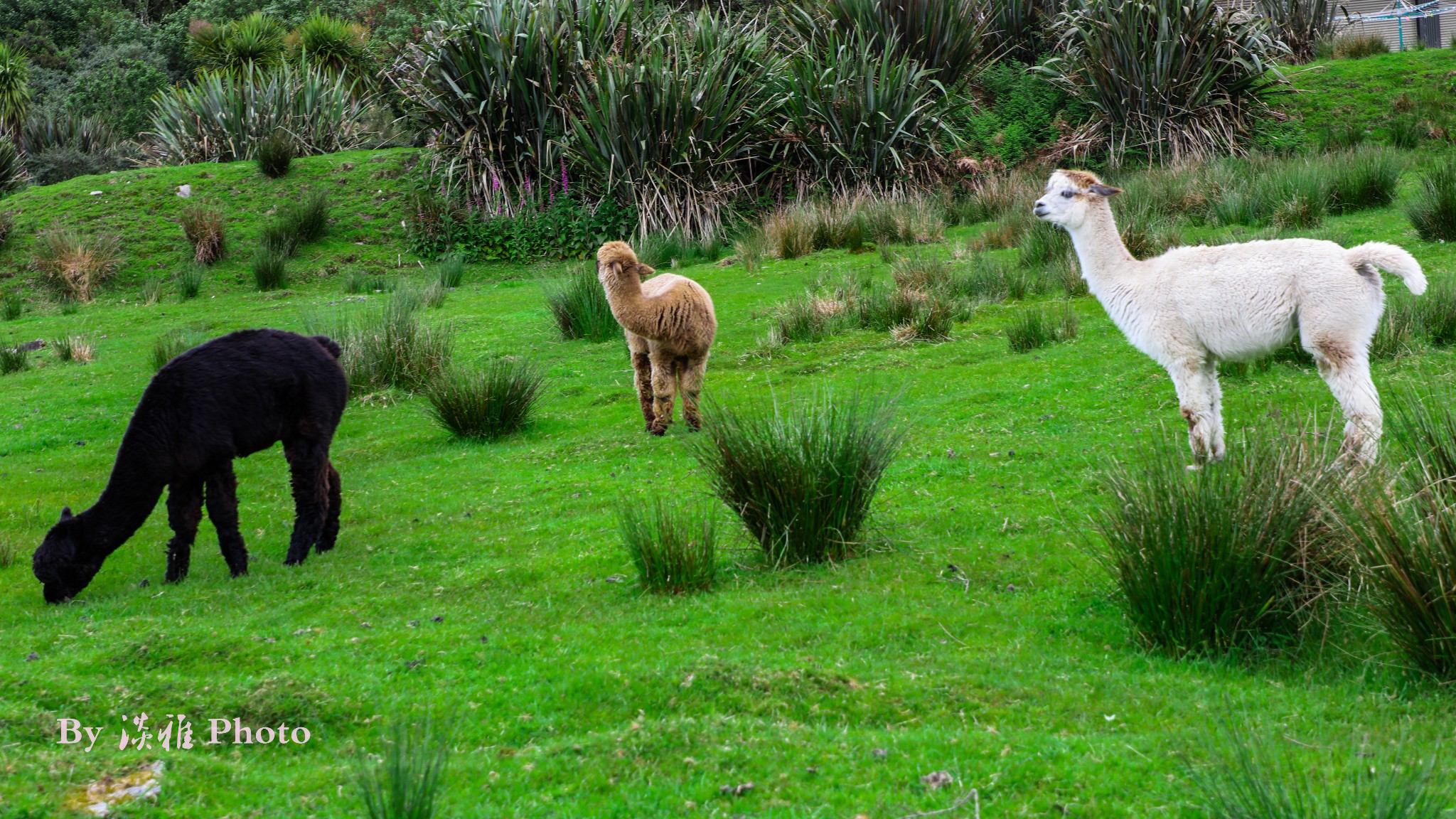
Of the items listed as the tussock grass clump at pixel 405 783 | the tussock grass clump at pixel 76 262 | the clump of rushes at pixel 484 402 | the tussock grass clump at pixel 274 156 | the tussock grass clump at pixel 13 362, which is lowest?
the clump of rushes at pixel 484 402

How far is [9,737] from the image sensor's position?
15.0ft

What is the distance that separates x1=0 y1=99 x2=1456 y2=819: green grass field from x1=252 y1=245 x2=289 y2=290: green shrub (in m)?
7.71

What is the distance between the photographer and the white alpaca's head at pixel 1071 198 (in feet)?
25.7

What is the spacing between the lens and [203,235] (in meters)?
19.9

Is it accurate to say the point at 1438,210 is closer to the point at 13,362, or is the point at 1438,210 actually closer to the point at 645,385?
the point at 645,385

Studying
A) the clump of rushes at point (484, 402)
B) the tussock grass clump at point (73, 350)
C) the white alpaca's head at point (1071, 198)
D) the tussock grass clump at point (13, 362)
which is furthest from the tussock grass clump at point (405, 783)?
the tussock grass clump at point (13, 362)

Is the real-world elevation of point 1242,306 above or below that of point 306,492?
above

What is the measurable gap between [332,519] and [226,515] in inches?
29.7

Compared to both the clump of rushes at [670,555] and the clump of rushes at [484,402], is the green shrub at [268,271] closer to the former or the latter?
the clump of rushes at [484,402]

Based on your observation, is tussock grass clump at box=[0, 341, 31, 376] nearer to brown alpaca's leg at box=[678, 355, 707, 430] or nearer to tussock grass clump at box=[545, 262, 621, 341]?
tussock grass clump at box=[545, 262, 621, 341]

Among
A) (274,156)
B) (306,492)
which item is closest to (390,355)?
(306,492)

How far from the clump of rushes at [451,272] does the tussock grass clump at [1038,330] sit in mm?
9636

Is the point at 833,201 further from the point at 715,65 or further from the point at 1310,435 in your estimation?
the point at 1310,435

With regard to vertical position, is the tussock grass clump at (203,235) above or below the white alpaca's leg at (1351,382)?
above
